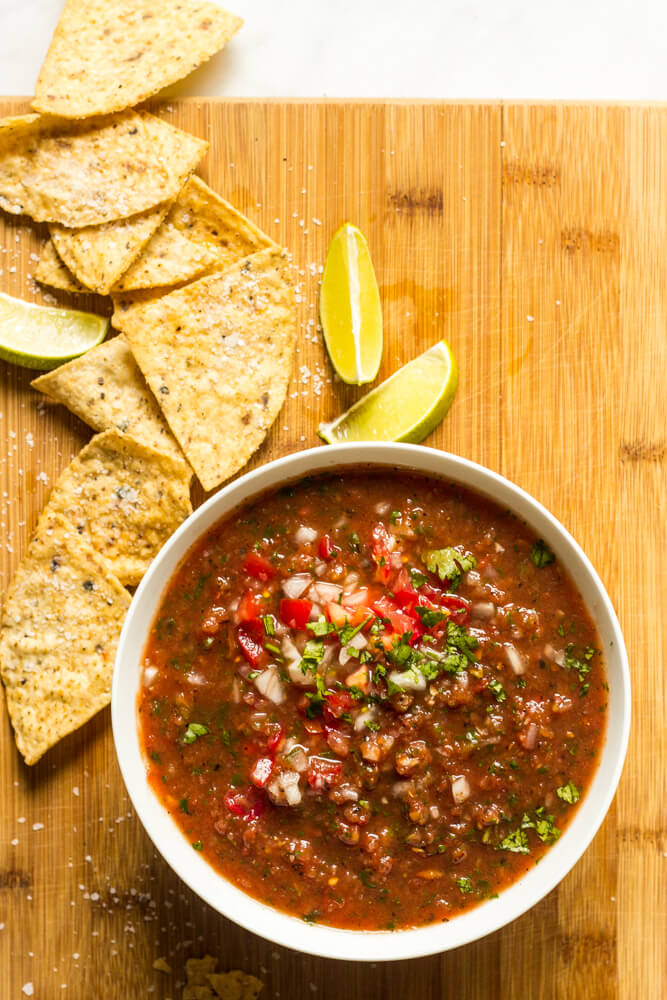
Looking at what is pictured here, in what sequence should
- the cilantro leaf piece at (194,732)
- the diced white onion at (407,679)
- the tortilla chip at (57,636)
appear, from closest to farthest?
the diced white onion at (407,679)
the cilantro leaf piece at (194,732)
the tortilla chip at (57,636)

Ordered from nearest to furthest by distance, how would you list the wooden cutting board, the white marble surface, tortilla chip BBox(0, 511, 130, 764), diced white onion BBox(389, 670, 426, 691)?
1. diced white onion BBox(389, 670, 426, 691)
2. tortilla chip BBox(0, 511, 130, 764)
3. the wooden cutting board
4. the white marble surface

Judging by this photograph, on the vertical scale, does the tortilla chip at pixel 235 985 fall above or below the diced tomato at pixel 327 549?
below

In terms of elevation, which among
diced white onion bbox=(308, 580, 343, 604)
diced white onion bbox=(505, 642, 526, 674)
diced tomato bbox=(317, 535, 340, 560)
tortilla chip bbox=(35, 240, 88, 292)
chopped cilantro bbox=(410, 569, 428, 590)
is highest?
tortilla chip bbox=(35, 240, 88, 292)

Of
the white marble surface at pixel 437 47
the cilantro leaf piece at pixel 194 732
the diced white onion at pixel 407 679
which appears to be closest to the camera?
the diced white onion at pixel 407 679

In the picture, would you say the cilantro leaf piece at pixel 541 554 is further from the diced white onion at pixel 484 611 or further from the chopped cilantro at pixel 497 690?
the chopped cilantro at pixel 497 690

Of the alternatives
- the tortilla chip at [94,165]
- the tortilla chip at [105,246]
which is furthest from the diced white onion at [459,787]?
the tortilla chip at [94,165]

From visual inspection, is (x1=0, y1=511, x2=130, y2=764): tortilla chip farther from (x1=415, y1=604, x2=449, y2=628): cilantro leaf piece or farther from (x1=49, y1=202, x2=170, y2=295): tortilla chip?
(x1=415, y1=604, x2=449, y2=628): cilantro leaf piece

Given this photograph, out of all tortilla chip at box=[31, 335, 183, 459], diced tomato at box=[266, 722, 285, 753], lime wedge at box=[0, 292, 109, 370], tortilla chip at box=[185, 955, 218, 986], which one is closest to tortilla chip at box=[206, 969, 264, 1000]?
tortilla chip at box=[185, 955, 218, 986]
